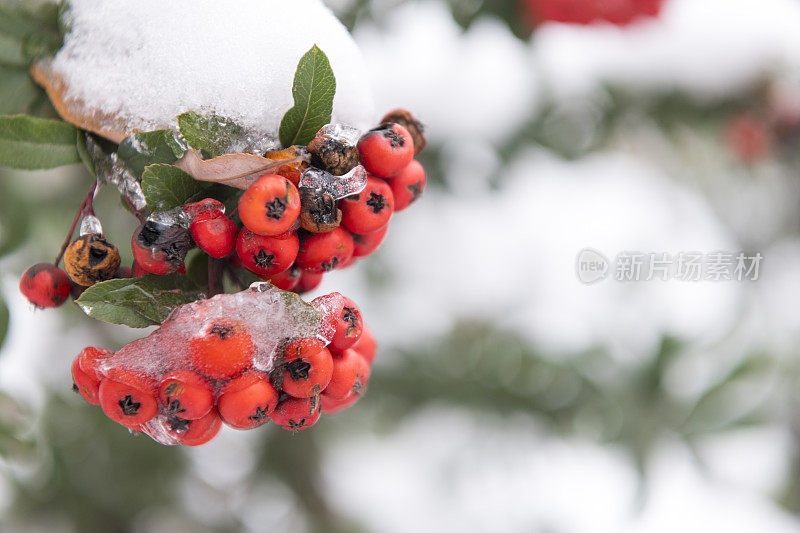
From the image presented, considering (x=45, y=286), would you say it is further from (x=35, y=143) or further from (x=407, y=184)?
(x=407, y=184)

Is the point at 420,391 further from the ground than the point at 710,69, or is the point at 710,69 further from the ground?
the point at 710,69

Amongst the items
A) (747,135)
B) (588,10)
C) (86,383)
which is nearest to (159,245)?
(86,383)

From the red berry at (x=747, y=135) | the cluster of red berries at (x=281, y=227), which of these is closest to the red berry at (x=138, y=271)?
the cluster of red berries at (x=281, y=227)

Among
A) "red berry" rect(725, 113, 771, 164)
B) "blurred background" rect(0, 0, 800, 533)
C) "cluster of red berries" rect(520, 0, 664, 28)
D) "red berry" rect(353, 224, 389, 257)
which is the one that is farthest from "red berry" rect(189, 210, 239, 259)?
"red berry" rect(725, 113, 771, 164)

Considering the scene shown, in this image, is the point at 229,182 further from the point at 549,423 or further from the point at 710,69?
the point at 710,69

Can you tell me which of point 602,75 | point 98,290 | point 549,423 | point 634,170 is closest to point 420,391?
point 549,423

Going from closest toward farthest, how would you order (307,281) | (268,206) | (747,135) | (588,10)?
(268,206)
(307,281)
(588,10)
(747,135)
